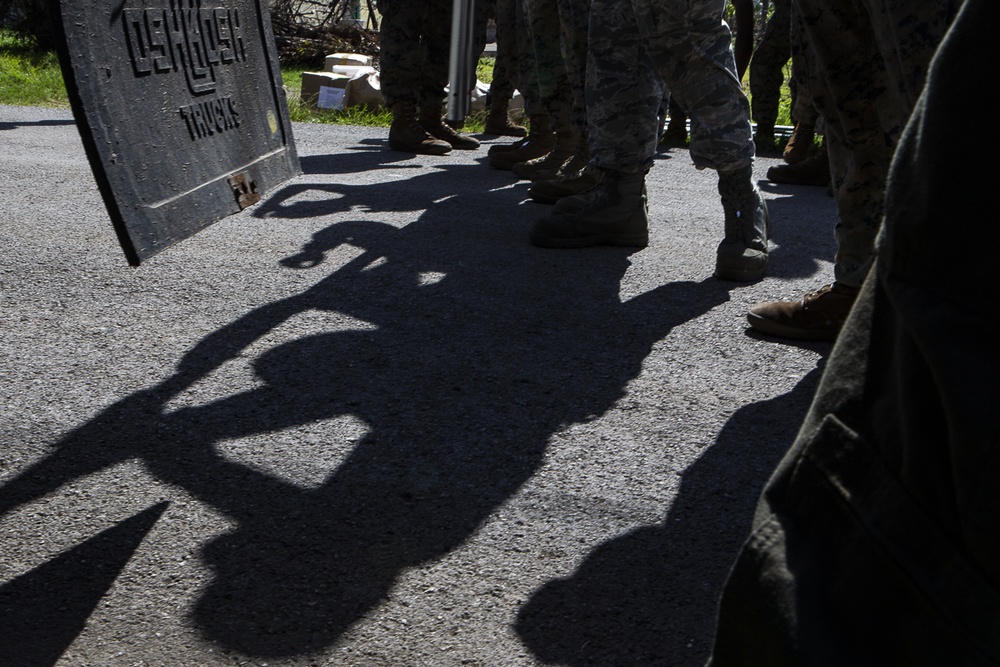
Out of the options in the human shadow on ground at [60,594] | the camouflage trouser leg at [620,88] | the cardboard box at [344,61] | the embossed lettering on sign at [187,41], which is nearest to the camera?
the human shadow on ground at [60,594]

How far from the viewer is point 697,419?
2201mm

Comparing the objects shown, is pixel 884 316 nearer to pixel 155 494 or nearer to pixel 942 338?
pixel 942 338

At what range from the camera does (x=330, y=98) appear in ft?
28.7

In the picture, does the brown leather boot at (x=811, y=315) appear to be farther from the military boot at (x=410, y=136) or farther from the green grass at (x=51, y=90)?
the green grass at (x=51, y=90)

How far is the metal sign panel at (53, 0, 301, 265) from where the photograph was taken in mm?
1514

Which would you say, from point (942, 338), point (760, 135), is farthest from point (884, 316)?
point (760, 135)

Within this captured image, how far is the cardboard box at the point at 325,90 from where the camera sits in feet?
28.7

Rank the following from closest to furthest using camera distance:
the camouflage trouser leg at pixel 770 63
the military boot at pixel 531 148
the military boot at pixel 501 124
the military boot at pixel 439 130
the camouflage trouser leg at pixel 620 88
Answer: the camouflage trouser leg at pixel 620 88 → the military boot at pixel 531 148 → the camouflage trouser leg at pixel 770 63 → the military boot at pixel 439 130 → the military boot at pixel 501 124

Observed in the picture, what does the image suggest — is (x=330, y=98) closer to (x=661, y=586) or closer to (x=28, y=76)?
(x=28, y=76)

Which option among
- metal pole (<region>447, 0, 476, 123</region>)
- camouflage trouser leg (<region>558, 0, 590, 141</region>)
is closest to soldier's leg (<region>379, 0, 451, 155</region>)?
metal pole (<region>447, 0, 476, 123</region>)

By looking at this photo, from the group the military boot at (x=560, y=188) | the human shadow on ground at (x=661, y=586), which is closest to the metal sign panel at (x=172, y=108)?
the human shadow on ground at (x=661, y=586)

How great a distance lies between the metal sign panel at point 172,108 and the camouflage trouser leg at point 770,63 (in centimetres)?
492

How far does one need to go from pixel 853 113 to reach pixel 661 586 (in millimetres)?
1395

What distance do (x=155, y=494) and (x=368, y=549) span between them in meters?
0.45
